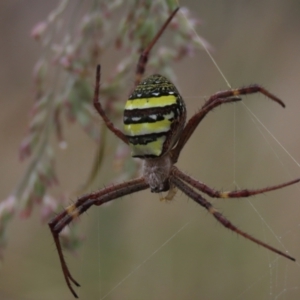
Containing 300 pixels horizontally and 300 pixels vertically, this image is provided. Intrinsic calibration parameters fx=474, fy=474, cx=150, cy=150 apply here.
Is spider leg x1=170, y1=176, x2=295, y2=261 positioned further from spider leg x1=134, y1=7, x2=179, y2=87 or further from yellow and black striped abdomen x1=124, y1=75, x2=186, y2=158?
spider leg x1=134, y1=7, x2=179, y2=87

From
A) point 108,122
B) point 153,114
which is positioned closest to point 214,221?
point 108,122

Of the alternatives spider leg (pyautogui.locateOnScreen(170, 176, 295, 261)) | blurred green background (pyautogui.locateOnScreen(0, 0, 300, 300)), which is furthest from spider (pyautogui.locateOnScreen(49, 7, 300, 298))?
blurred green background (pyautogui.locateOnScreen(0, 0, 300, 300))

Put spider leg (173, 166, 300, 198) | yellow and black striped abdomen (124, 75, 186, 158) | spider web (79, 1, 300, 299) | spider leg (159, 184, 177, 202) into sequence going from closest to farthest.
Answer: yellow and black striped abdomen (124, 75, 186, 158) < spider leg (173, 166, 300, 198) < spider leg (159, 184, 177, 202) < spider web (79, 1, 300, 299)

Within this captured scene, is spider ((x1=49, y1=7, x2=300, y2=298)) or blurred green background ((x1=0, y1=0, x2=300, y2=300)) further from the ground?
spider ((x1=49, y1=7, x2=300, y2=298))

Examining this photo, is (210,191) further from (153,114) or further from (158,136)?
(153,114)

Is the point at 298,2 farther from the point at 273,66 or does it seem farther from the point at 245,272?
the point at 245,272

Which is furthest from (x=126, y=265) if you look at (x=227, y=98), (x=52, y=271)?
(x=227, y=98)
